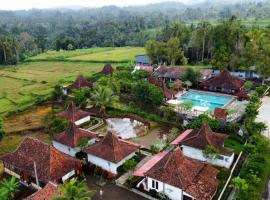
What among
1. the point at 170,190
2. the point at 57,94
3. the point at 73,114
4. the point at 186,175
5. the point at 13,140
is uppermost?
the point at 186,175

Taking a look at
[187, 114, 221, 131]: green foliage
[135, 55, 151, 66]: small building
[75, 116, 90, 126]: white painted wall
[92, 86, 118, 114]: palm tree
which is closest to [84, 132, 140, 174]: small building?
[187, 114, 221, 131]: green foliage

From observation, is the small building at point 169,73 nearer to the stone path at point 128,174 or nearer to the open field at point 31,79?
the open field at point 31,79

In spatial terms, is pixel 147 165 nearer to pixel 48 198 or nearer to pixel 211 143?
pixel 211 143

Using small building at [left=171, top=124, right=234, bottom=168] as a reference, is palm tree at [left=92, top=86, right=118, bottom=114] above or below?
above

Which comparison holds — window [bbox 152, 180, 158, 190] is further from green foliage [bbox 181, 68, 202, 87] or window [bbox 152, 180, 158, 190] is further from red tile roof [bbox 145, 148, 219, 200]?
green foliage [bbox 181, 68, 202, 87]

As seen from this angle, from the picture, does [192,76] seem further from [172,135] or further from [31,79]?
[31,79]

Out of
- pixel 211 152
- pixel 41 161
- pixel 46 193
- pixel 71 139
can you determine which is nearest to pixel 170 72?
pixel 71 139
